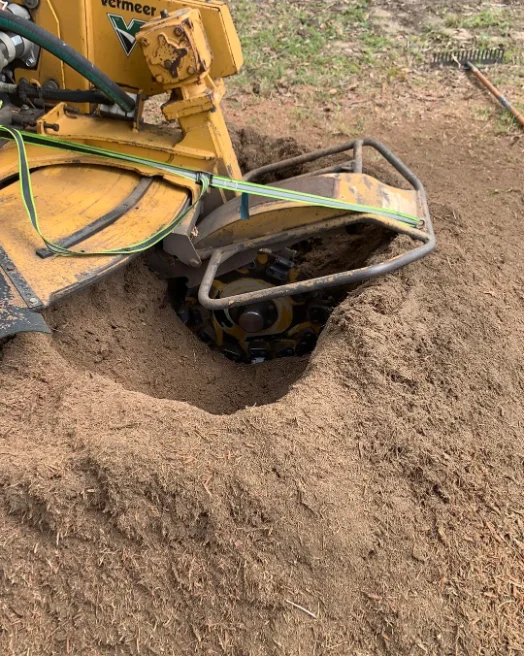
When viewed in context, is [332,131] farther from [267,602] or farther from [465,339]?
[267,602]

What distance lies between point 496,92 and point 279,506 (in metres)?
5.04

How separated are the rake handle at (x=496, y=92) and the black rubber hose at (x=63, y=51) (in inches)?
147

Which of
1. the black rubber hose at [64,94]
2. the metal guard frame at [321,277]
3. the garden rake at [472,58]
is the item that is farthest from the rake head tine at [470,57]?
the black rubber hose at [64,94]

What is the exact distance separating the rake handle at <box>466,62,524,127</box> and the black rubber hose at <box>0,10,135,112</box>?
3746mm

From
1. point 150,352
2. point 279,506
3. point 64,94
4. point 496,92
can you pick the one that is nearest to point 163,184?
point 64,94

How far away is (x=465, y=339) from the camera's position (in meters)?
2.88

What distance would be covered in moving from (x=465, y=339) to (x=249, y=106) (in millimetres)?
3795

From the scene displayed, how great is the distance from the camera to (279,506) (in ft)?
7.00

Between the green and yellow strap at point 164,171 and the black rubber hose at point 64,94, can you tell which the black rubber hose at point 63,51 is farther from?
the green and yellow strap at point 164,171

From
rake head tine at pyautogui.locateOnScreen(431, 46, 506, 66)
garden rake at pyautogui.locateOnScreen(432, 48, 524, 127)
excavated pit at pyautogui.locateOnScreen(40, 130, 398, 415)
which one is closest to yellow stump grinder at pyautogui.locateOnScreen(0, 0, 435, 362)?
excavated pit at pyautogui.locateOnScreen(40, 130, 398, 415)

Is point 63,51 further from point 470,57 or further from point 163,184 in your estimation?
point 470,57

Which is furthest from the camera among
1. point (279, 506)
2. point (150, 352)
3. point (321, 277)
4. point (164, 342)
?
point (164, 342)

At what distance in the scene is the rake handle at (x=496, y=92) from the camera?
5375 mm

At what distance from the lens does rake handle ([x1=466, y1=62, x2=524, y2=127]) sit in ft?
17.6
